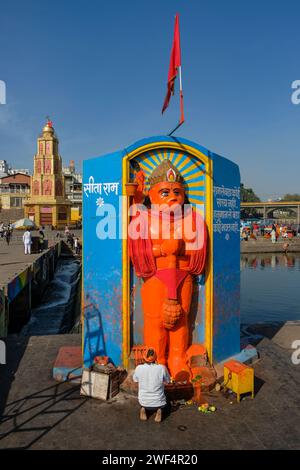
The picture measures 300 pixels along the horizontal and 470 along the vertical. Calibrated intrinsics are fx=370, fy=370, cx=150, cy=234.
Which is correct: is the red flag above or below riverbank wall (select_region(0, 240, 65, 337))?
above

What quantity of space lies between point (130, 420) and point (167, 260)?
10.5 feet

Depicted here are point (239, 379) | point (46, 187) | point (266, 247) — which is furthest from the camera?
point (46, 187)

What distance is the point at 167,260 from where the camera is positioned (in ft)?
26.5

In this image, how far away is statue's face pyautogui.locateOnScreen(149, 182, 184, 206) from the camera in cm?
812

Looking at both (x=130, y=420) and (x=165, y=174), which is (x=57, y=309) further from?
(x=130, y=420)

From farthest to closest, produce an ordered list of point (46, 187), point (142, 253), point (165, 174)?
point (46, 187), point (165, 174), point (142, 253)

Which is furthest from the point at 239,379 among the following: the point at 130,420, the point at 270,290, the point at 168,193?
the point at 270,290

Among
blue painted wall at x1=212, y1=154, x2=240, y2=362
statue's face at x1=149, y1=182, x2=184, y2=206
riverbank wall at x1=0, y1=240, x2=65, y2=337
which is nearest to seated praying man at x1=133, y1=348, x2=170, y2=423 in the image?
blue painted wall at x1=212, y1=154, x2=240, y2=362

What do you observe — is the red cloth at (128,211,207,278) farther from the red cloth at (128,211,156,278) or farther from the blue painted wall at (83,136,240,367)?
the blue painted wall at (83,136,240,367)

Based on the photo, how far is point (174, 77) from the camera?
319 inches

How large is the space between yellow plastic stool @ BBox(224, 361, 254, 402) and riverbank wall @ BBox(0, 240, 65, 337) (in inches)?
305

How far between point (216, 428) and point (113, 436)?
5.75 ft

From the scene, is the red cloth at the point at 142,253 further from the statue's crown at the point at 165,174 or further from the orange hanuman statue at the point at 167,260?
the statue's crown at the point at 165,174
